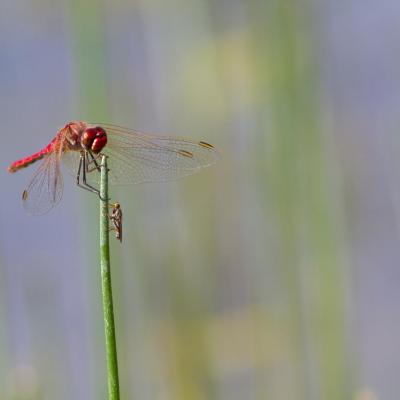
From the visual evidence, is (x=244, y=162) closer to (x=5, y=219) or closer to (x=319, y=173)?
(x=319, y=173)

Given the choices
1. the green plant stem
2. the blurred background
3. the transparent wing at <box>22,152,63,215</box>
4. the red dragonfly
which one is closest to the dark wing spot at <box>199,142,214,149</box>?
the red dragonfly

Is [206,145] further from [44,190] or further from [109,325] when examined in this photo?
[109,325]

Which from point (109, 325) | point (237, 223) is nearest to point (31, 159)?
point (237, 223)

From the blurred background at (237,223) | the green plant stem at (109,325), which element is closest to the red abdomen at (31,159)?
the blurred background at (237,223)

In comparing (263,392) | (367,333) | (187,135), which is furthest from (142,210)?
→ (367,333)

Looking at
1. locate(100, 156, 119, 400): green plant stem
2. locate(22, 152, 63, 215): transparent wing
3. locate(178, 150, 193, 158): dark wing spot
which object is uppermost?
locate(178, 150, 193, 158): dark wing spot

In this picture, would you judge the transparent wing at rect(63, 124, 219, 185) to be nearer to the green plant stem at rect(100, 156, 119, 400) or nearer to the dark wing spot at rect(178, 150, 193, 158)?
the dark wing spot at rect(178, 150, 193, 158)
